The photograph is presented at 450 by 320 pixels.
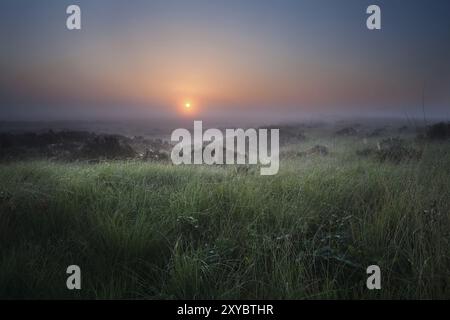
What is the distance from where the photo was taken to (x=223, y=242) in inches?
129

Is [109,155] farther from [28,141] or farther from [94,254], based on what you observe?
[94,254]

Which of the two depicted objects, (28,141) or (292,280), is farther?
(28,141)

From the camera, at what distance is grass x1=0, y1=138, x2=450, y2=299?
107 inches

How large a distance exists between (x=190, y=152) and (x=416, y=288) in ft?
28.8

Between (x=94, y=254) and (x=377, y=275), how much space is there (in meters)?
2.30

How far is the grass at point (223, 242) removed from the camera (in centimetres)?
271

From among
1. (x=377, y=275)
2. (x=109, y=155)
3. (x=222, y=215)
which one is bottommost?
(x=377, y=275)

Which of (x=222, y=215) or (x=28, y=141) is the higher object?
(x=28, y=141)

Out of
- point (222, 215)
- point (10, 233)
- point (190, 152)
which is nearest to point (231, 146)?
point (190, 152)

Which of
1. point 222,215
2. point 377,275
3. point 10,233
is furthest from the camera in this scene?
point 222,215

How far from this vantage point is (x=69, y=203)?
4078 mm
